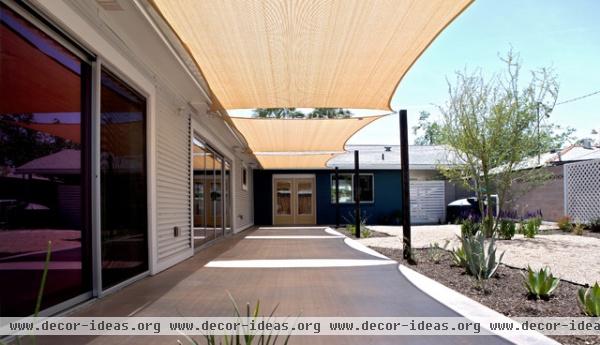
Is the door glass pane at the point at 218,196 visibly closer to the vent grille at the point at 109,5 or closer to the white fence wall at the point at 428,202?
the vent grille at the point at 109,5

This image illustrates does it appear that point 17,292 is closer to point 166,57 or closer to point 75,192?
point 75,192

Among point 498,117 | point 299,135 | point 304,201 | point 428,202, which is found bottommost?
point 428,202

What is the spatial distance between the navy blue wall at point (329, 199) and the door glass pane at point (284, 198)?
13.6 inches

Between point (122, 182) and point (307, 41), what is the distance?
7.95ft

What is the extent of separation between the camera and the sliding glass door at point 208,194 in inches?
335

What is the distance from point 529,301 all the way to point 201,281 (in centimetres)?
344

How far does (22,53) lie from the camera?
9.90ft

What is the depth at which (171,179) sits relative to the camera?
652 cm

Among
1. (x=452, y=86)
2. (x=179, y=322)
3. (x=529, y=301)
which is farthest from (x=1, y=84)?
(x=452, y=86)

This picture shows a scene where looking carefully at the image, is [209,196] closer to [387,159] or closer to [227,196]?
[227,196]

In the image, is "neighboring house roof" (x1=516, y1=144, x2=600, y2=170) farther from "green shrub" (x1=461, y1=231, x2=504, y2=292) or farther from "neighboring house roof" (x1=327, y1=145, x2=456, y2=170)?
"green shrub" (x1=461, y1=231, x2=504, y2=292)

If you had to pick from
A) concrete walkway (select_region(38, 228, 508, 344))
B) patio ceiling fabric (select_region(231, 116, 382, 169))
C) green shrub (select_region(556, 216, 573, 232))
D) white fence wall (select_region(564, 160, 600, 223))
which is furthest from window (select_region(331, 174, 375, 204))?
concrete walkway (select_region(38, 228, 508, 344))

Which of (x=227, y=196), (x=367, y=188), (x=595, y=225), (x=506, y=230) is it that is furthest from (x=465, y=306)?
(x=367, y=188)

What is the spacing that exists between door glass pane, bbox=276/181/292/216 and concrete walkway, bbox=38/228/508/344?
1204 cm
